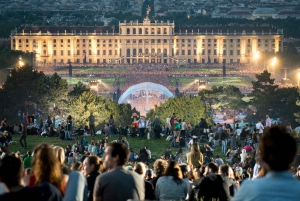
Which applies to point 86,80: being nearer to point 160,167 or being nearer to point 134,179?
point 160,167

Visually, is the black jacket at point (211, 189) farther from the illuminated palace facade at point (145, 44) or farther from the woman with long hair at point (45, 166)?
the illuminated palace facade at point (145, 44)

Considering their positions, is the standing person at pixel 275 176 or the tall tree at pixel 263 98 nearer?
the standing person at pixel 275 176

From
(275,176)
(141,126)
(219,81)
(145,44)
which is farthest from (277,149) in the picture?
(145,44)

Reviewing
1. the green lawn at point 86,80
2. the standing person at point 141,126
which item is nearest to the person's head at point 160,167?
the standing person at point 141,126

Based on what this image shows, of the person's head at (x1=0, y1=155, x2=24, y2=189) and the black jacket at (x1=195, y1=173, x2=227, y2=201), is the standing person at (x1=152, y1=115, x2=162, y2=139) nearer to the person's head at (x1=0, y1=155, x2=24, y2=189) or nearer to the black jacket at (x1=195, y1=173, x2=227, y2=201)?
the black jacket at (x1=195, y1=173, x2=227, y2=201)

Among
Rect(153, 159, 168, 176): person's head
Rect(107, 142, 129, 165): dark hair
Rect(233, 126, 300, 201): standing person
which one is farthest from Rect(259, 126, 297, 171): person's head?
Rect(153, 159, 168, 176): person's head

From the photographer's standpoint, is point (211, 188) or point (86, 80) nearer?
point (211, 188)
